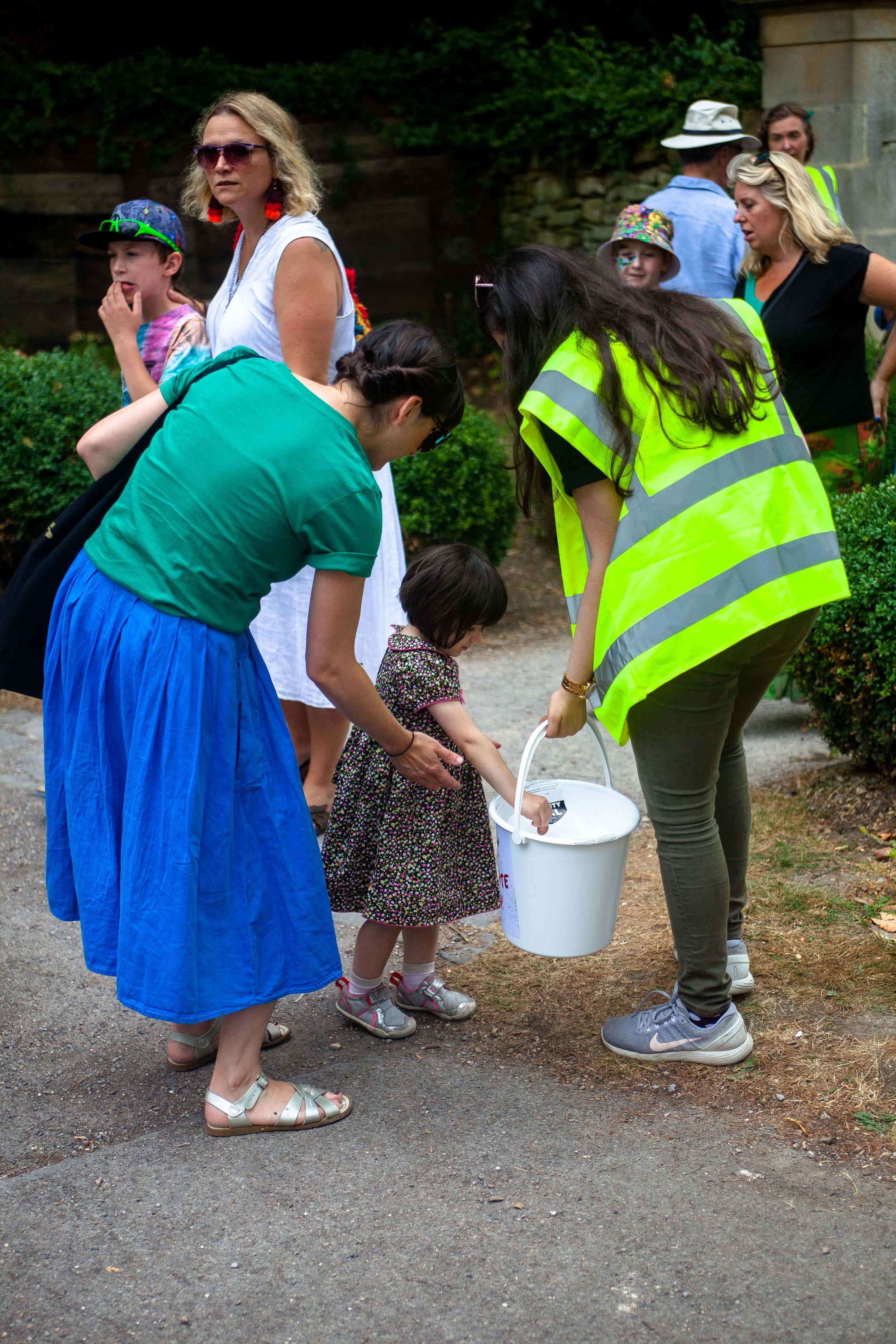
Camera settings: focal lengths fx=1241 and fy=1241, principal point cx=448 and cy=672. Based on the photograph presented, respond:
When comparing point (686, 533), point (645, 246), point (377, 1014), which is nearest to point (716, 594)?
point (686, 533)

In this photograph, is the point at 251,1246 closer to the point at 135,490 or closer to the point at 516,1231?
the point at 516,1231

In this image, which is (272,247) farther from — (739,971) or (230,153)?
(739,971)

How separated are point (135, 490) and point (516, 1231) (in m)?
1.49

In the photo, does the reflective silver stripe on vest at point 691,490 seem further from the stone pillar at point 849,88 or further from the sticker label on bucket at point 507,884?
the stone pillar at point 849,88

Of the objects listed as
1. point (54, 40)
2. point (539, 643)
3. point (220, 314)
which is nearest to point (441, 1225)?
point (220, 314)

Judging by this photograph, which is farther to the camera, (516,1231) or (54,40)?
(54,40)

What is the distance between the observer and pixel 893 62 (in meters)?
6.66

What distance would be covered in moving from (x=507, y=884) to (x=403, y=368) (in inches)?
42.3

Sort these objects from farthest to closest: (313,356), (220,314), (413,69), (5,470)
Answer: (413,69), (5,470), (220,314), (313,356)

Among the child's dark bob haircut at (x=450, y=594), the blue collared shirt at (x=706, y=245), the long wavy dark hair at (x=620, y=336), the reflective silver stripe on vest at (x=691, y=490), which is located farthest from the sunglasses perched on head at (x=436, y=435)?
the blue collared shirt at (x=706, y=245)

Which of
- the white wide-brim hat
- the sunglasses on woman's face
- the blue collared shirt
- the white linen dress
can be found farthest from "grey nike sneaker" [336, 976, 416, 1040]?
the white wide-brim hat

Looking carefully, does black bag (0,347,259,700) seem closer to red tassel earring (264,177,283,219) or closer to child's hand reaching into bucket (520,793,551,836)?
child's hand reaching into bucket (520,793,551,836)

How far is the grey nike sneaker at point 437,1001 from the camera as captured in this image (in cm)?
289

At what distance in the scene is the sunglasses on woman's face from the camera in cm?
323
